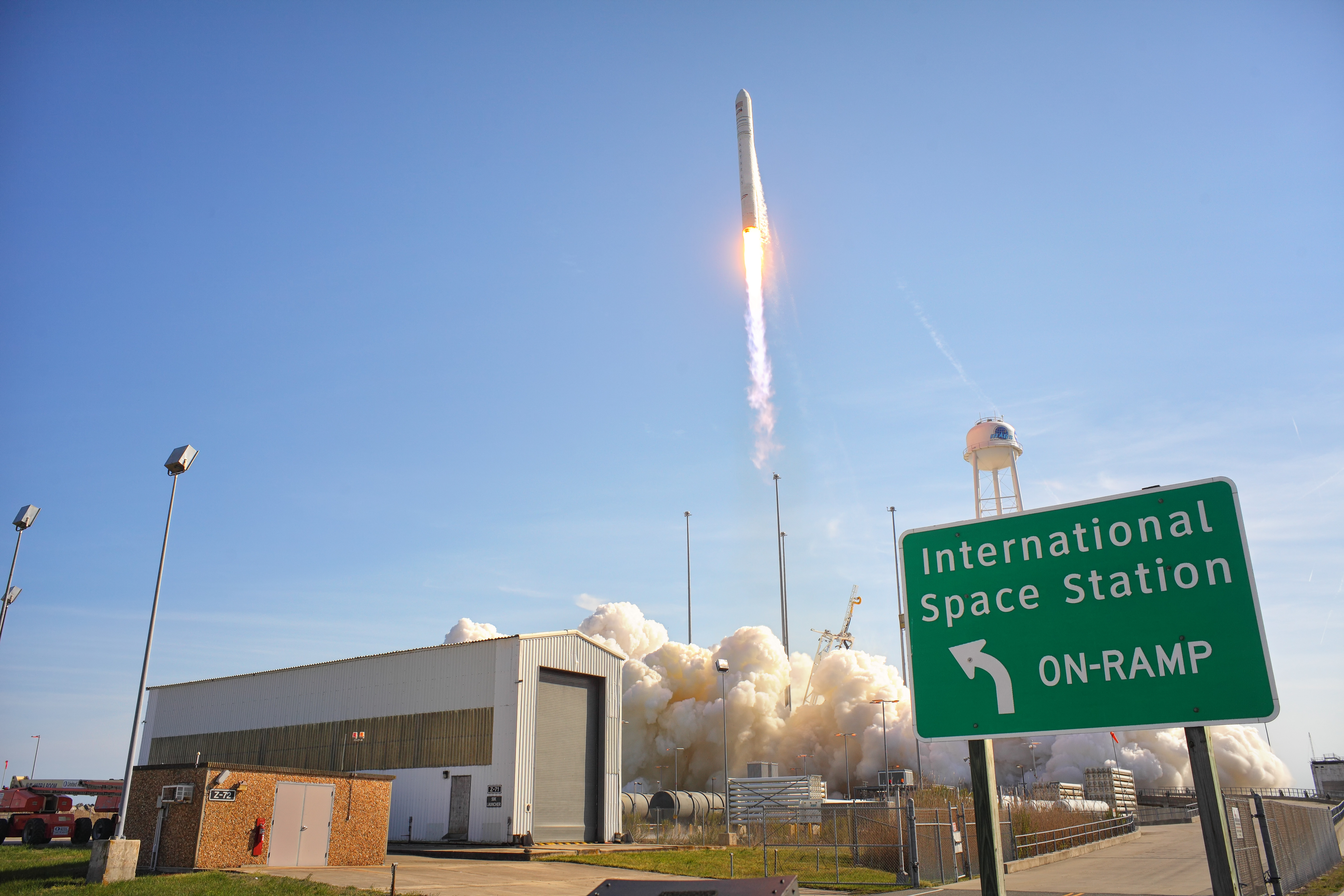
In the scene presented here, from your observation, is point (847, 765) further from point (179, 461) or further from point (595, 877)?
point (179, 461)

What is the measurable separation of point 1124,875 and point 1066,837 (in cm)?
893

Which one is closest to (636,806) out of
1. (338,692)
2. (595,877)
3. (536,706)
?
(536,706)

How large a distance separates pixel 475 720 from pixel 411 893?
17.9 metres

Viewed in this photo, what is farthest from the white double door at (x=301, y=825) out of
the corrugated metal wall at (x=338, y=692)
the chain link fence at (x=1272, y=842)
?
the chain link fence at (x=1272, y=842)

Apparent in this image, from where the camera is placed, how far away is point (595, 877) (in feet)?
82.2

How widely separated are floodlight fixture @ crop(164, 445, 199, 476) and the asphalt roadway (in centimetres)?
1059

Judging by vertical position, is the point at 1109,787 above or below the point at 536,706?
below

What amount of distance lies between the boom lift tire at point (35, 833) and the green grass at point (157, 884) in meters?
9.20

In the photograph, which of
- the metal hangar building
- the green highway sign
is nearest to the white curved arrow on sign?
the green highway sign

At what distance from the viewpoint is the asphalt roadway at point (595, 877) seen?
2028cm

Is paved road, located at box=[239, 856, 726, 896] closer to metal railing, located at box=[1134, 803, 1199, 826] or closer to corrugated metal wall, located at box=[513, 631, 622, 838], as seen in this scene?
corrugated metal wall, located at box=[513, 631, 622, 838]

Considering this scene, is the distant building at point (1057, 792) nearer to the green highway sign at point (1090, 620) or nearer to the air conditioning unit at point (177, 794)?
the air conditioning unit at point (177, 794)

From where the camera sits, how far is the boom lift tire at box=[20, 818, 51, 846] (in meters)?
30.5

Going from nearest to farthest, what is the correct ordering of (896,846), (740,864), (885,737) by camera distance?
(896,846)
(740,864)
(885,737)
